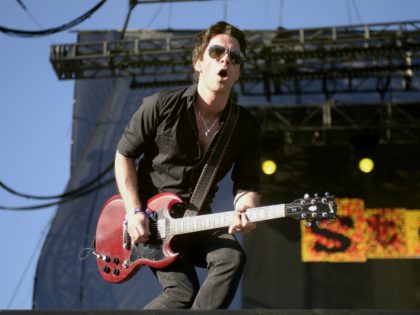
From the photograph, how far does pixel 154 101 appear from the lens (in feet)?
11.4

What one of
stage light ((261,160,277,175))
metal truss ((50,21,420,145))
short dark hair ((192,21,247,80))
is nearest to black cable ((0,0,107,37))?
metal truss ((50,21,420,145))

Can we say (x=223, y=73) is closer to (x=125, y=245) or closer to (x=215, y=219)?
(x=215, y=219)

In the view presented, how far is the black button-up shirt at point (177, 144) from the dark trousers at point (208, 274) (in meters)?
0.23

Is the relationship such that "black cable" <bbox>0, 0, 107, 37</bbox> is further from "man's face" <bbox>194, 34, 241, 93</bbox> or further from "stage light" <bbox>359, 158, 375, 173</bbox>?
"stage light" <bbox>359, 158, 375, 173</bbox>

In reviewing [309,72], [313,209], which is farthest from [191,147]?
[309,72]

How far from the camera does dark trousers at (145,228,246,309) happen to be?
10.3ft

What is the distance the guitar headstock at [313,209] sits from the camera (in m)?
3.18

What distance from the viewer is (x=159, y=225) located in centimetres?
344

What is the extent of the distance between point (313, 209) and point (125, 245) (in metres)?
0.97

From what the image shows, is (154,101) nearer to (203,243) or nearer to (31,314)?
(203,243)

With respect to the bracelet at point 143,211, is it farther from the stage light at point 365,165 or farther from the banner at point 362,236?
the stage light at point 365,165

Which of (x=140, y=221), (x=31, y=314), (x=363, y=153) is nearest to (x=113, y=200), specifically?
(x=140, y=221)

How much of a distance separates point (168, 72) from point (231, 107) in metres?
6.31

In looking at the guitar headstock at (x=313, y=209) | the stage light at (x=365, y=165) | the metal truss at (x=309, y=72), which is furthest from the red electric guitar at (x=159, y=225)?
the stage light at (x=365, y=165)
